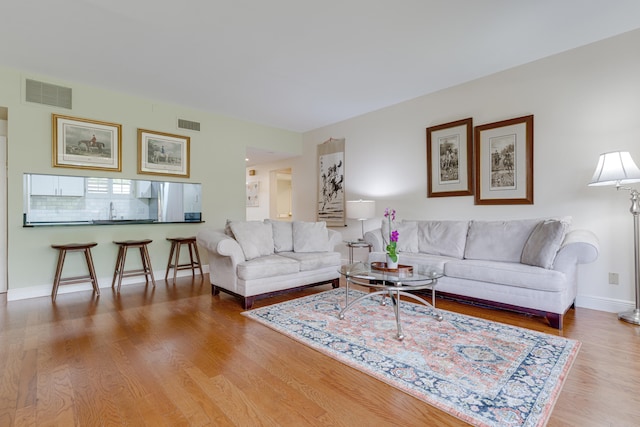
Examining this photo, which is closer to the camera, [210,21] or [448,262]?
[210,21]

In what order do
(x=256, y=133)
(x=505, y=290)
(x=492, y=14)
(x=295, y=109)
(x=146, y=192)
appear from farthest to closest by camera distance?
(x=256, y=133) < (x=295, y=109) < (x=146, y=192) < (x=505, y=290) < (x=492, y=14)

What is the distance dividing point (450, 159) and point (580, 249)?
2.00 metres

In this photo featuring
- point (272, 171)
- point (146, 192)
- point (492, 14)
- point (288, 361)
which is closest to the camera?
point (288, 361)

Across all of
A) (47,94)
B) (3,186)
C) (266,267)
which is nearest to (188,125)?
(47,94)

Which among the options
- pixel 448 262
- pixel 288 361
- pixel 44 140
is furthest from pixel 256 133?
pixel 288 361

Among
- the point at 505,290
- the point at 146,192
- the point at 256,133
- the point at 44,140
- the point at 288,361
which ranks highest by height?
the point at 256,133

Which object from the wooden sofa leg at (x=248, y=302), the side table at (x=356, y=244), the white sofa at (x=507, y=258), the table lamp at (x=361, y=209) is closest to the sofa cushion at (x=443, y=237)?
the white sofa at (x=507, y=258)

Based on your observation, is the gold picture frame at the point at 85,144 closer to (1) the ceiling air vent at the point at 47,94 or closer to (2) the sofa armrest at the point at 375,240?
(1) the ceiling air vent at the point at 47,94

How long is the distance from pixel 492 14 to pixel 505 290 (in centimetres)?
249

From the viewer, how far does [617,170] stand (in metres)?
2.69

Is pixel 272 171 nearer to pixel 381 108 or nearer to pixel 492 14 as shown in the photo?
pixel 381 108

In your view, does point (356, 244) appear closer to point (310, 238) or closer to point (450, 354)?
point (310, 238)

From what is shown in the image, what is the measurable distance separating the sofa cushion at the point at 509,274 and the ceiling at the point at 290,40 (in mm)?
2241

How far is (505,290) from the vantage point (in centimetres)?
301
